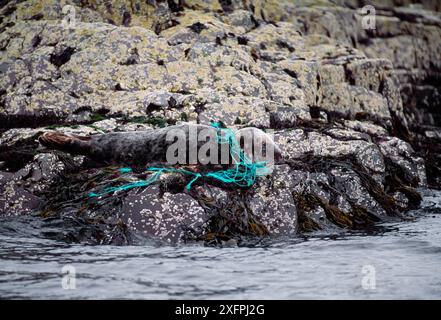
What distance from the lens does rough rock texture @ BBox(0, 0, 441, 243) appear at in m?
4.95

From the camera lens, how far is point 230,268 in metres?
3.66

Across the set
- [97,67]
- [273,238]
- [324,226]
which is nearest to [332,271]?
[273,238]

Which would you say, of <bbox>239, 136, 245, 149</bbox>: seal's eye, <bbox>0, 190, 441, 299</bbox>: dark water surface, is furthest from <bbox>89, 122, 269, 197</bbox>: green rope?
<bbox>0, 190, 441, 299</bbox>: dark water surface

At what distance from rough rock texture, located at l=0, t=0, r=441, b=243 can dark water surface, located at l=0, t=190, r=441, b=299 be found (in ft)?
1.48

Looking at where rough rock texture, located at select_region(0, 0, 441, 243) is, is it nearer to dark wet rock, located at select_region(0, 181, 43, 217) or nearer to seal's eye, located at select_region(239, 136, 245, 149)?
dark wet rock, located at select_region(0, 181, 43, 217)

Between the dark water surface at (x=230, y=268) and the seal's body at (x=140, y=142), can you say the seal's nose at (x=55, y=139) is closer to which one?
the seal's body at (x=140, y=142)

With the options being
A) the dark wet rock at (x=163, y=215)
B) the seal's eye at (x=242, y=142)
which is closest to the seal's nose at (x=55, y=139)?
the dark wet rock at (x=163, y=215)

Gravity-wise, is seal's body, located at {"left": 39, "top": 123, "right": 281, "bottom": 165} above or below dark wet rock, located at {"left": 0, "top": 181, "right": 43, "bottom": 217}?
above

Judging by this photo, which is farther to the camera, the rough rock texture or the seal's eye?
the seal's eye

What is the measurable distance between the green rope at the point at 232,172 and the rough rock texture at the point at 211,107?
0.10m

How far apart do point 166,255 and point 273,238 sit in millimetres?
1157

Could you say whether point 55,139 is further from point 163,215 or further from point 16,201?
point 163,215

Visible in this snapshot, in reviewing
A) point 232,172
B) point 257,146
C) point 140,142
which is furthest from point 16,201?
point 257,146
